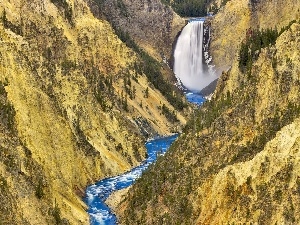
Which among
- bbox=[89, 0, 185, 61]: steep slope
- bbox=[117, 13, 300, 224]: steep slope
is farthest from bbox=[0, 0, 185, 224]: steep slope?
bbox=[89, 0, 185, 61]: steep slope

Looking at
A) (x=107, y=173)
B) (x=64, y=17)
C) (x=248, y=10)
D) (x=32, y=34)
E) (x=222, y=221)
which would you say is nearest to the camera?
(x=222, y=221)

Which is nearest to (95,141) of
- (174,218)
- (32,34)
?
(32,34)

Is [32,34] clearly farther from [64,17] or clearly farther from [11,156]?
[11,156]

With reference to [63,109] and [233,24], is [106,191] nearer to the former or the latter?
[63,109]

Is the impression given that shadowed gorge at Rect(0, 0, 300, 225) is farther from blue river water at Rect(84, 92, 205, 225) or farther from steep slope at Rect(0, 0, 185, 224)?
blue river water at Rect(84, 92, 205, 225)

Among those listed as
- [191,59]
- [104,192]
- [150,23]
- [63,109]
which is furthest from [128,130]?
[150,23]

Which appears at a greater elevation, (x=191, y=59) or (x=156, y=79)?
(x=156, y=79)
